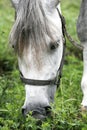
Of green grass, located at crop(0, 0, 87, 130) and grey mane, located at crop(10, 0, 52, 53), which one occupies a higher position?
grey mane, located at crop(10, 0, 52, 53)

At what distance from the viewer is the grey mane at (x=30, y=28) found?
149 inches

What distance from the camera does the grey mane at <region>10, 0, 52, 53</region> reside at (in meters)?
3.79

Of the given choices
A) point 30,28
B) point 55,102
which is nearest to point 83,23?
point 55,102

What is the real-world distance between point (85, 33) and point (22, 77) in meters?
1.10

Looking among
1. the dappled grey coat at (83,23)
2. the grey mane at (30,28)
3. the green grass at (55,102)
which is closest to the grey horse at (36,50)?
the grey mane at (30,28)

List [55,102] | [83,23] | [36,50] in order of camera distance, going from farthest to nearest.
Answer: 1. [83,23]
2. [55,102]
3. [36,50]

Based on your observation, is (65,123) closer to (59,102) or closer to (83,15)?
(59,102)

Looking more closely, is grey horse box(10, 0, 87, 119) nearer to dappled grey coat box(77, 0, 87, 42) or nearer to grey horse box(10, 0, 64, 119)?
grey horse box(10, 0, 64, 119)

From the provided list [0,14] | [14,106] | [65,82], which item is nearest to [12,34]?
[14,106]

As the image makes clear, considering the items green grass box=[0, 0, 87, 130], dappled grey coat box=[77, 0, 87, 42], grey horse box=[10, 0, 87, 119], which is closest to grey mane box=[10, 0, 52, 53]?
grey horse box=[10, 0, 87, 119]

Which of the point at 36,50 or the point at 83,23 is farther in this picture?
the point at 83,23

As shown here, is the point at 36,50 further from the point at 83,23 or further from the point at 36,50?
the point at 83,23

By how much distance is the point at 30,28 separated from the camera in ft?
12.5

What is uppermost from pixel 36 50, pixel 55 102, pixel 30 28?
pixel 30 28
